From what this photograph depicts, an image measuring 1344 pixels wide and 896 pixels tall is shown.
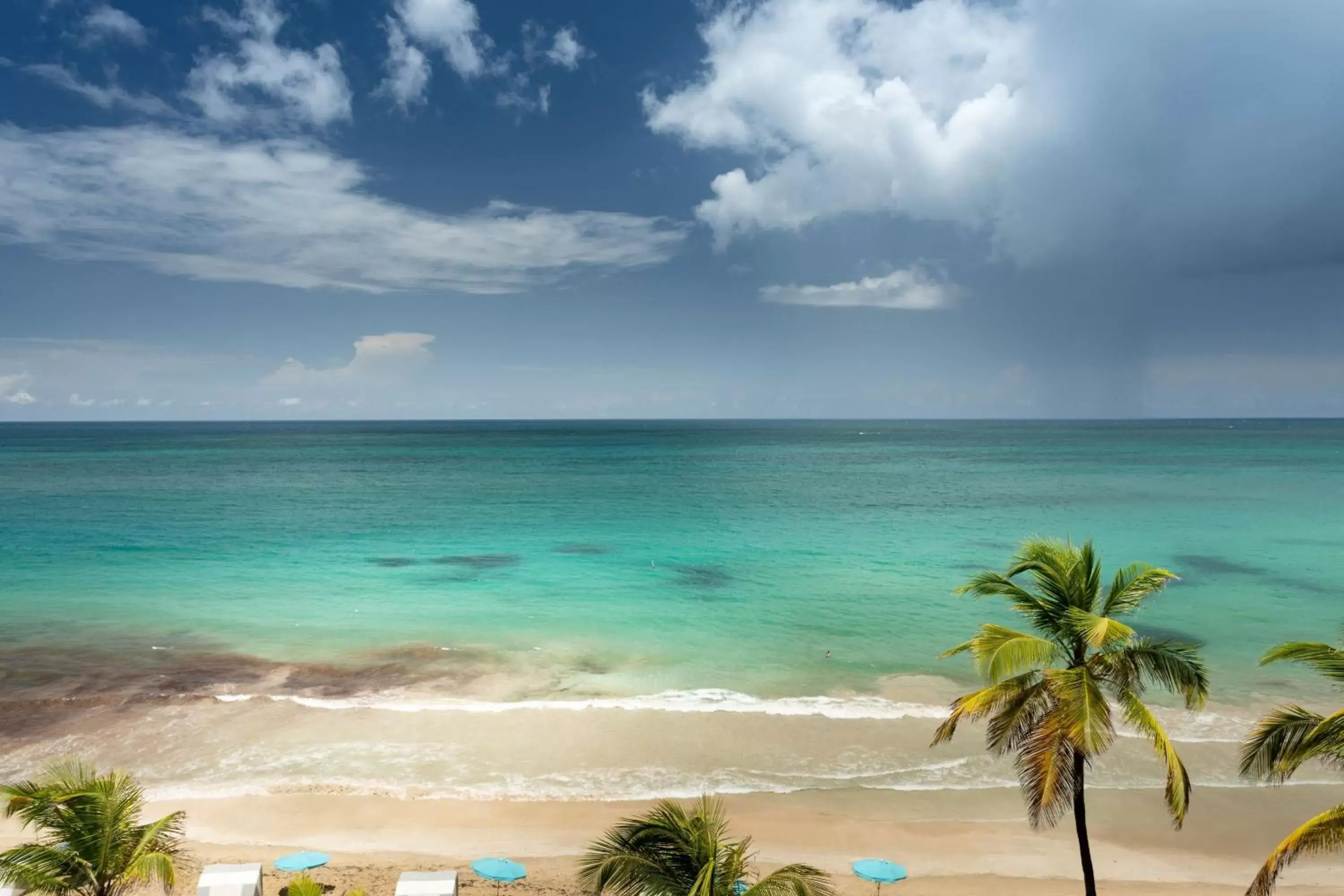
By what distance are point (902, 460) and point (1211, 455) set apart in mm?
58464

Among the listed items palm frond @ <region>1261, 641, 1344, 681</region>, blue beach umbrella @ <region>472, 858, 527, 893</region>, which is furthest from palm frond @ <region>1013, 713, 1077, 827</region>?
blue beach umbrella @ <region>472, 858, 527, 893</region>

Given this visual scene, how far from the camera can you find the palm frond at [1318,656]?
29.7ft

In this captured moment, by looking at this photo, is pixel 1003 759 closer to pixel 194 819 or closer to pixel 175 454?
pixel 194 819

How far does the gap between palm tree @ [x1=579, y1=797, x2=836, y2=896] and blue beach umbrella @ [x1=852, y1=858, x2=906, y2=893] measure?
17.9 feet

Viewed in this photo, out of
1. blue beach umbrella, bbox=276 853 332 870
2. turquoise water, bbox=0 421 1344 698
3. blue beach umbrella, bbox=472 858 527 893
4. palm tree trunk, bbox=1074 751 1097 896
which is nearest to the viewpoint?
palm tree trunk, bbox=1074 751 1097 896

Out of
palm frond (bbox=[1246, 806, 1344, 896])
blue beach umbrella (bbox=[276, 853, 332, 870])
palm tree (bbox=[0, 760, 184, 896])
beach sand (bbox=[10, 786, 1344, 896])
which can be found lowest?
beach sand (bbox=[10, 786, 1344, 896])

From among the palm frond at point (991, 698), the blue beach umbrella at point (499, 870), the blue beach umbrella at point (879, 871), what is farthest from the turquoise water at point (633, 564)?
the palm frond at point (991, 698)

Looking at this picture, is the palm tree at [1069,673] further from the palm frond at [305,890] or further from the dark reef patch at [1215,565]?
the dark reef patch at [1215,565]

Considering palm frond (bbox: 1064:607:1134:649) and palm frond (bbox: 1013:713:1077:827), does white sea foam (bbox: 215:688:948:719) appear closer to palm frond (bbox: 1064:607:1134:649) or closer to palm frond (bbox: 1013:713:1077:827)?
palm frond (bbox: 1013:713:1077:827)

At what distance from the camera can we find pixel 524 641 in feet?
98.2

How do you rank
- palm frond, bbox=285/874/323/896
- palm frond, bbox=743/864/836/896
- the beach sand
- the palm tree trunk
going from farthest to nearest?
the beach sand < palm frond, bbox=285/874/323/896 < the palm tree trunk < palm frond, bbox=743/864/836/896

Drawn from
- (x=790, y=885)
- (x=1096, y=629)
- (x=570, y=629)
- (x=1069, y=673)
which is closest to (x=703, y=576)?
(x=570, y=629)

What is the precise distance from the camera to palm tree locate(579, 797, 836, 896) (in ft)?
28.7

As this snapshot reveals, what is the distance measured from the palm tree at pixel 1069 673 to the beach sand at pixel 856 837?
5.01 m
